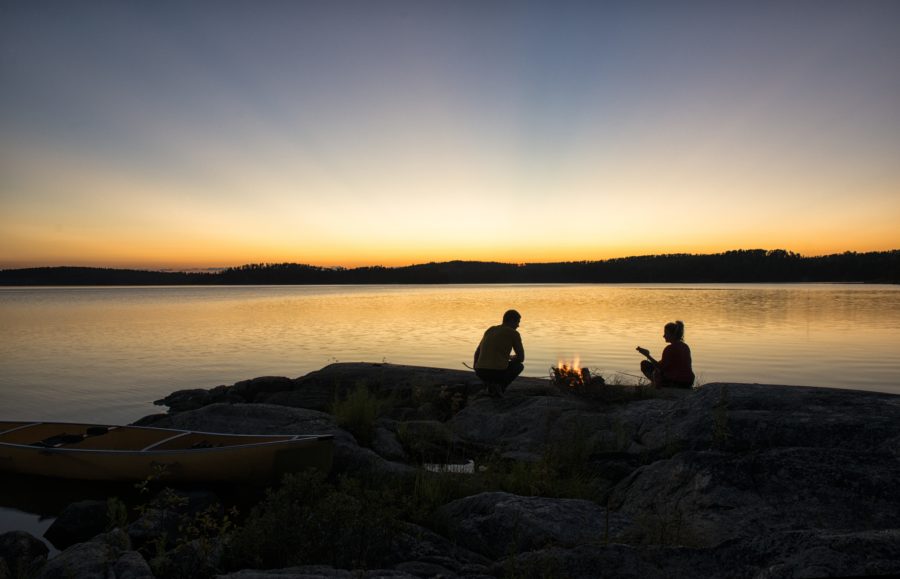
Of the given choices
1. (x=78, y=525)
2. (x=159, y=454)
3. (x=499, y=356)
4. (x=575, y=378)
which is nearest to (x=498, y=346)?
(x=499, y=356)

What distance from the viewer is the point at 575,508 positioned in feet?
22.2

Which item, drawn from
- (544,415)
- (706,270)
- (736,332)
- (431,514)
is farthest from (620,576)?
(706,270)

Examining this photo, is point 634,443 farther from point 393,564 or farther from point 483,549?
point 393,564

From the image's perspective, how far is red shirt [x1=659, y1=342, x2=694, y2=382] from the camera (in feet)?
48.1

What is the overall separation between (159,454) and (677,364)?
477 inches

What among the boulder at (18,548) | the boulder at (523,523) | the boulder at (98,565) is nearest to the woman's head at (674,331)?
the boulder at (523,523)

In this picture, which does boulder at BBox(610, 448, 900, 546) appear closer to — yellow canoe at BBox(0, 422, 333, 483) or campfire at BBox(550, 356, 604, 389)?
yellow canoe at BBox(0, 422, 333, 483)

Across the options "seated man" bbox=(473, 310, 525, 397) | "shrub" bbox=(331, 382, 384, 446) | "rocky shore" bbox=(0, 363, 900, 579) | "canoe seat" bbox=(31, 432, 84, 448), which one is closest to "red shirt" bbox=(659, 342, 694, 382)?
"rocky shore" bbox=(0, 363, 900, 579)

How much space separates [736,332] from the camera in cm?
4141

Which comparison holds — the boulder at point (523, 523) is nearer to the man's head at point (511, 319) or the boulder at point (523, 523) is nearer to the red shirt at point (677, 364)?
the man's head at point (511, 319)

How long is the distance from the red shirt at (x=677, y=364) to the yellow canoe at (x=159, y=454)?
924 cm

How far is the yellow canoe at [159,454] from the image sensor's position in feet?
32.7

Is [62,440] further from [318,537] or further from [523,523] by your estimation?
[523,523]

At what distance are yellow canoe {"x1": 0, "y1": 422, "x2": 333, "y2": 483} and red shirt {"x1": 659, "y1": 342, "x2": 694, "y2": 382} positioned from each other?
→ 924 centimetres
